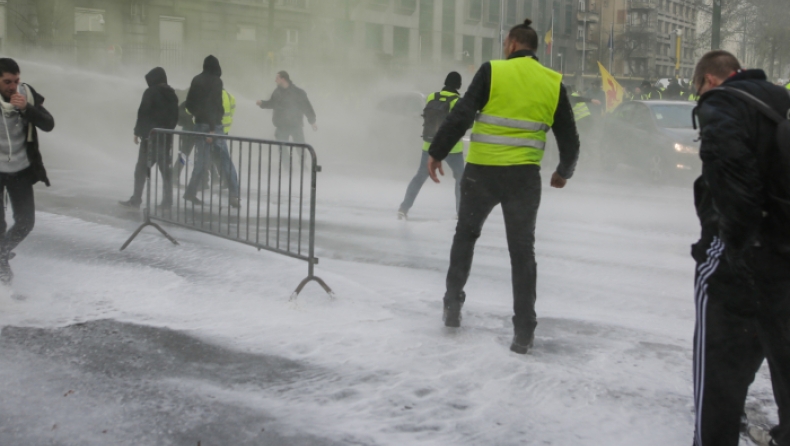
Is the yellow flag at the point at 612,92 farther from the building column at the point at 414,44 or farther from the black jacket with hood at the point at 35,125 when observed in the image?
the building column at the point at 414,44

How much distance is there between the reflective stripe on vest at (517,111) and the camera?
4.48m

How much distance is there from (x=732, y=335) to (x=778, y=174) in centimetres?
58

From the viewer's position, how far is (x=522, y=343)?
179 inches

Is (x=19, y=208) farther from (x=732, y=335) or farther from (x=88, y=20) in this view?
(x=88, y=20)

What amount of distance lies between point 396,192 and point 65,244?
18.9 feet

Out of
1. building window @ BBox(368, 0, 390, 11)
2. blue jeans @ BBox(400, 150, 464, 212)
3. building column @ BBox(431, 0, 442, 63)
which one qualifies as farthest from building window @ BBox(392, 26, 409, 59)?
blue jeans @ BBox(400, 150, 464, 212)

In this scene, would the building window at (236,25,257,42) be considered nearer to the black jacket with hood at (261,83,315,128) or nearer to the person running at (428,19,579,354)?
the black jacket with hood at (261,83,315,128)

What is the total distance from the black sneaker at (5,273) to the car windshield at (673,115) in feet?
37.3

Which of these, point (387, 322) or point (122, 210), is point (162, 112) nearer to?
point (122, 210)

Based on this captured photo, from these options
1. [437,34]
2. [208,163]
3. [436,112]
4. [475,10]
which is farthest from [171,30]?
[436,112]

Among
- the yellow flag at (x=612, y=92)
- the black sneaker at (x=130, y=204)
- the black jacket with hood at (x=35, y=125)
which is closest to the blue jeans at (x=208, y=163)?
the black sneaker at (x=130, y=204)

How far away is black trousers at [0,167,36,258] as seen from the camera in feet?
18.5

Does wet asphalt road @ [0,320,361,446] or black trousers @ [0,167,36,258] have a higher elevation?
black trousers @ [0,167,36,258]

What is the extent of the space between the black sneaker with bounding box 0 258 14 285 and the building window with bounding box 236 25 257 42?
31961 millimetres
